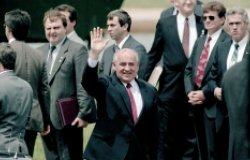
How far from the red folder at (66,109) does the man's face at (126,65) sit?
173cm

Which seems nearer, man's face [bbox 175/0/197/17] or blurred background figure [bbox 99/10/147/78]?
blurred background figure [bbox 99/10/147/78]

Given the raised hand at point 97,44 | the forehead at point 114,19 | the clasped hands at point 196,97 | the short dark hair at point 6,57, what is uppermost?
the raised hand at point 97,44

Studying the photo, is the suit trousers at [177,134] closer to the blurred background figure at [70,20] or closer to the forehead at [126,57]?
the blurred background figure at [70,20]

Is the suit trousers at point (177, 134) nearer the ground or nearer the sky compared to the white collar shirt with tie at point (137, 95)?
nearer the ground

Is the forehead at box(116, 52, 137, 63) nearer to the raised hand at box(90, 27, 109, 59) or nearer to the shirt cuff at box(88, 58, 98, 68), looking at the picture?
the raised hand at box(90, 27, 109, 59)

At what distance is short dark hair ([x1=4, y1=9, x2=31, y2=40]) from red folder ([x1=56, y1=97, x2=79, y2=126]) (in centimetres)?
108

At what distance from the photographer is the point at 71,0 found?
18719 millimetres

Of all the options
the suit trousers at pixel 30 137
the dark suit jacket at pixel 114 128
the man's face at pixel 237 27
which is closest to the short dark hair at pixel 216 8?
the man's face at pixel 237 27

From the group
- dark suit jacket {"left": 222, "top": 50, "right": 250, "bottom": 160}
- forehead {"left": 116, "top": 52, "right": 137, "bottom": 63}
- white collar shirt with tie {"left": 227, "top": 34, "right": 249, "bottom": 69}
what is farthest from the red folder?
dark suit jacket {"left": 222, "top": 50, "right": 250, "bottom": 160}

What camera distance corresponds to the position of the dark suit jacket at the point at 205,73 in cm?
1193

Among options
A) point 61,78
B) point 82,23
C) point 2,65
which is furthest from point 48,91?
point 82,23

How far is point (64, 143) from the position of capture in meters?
12.0

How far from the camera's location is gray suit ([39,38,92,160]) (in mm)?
11961

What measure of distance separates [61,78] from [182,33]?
151cm
